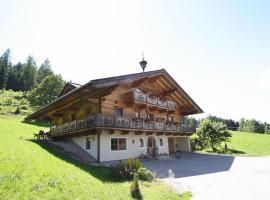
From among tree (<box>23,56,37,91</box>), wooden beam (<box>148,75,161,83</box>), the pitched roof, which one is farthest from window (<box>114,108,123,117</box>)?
tree (<box>23,56,37,91</box>)

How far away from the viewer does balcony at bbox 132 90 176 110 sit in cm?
2723

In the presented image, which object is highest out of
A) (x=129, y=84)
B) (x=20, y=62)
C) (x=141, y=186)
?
(x=20, y=62)

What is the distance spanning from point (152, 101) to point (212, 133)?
661 inches

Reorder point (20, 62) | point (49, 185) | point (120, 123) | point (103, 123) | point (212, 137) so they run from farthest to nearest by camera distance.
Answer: point (20, 62)
point (212, 137)
point (120, 123)
point (103, 123)
point (49, 185)

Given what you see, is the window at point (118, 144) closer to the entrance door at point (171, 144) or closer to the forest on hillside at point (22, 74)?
the entrance door at point (171, 144)

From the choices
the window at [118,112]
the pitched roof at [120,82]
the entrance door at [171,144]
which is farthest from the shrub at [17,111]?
the window at [118,112]

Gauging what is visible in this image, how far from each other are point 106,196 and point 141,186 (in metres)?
3.00

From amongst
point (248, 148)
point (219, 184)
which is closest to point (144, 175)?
point (219, 184)

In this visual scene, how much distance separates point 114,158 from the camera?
Result: 24016mm

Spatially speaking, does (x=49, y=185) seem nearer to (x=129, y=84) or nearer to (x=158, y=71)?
(x=129, y=84)

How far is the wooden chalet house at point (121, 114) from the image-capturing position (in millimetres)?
23062

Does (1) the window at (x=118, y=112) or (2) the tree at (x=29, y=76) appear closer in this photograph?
(1) the window at (x=118, y=112)

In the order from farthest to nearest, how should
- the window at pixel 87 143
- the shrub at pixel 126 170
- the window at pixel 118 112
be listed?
the window at pixel 118 112
the window at pixel 87 143
the shrub at pixel 126 170

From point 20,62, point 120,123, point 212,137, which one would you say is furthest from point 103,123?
point 20,62
